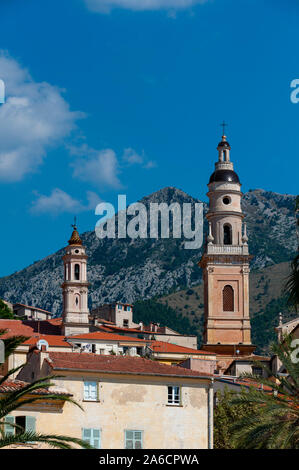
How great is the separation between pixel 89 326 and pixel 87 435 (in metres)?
71.9

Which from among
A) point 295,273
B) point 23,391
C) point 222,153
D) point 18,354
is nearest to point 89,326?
point 222,153

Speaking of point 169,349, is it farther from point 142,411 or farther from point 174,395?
point 142,411

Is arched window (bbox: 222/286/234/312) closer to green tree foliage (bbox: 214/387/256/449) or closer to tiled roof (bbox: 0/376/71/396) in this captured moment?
green tree foliage (bbox: 214/387/256/449)

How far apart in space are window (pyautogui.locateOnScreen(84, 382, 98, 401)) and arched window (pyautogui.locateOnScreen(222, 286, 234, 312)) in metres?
67.4

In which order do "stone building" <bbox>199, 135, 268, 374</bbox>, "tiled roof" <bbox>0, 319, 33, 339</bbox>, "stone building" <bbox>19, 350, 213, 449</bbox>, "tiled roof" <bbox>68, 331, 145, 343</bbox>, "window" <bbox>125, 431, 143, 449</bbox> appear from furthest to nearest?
"stone building" <bbox>199, 135, 268, 374</bbox>
"tiled roof" <bbox>0, 319, 33, 339</bbox>
"tiled roof" <bbox>68, 331, 145, 343</bbox>
"window" <bbox>125, 431, 143, 449</bbox>
"stone building" <bbox>19, 350, 213, 449</bbox>

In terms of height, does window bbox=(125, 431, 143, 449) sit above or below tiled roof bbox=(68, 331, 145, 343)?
below

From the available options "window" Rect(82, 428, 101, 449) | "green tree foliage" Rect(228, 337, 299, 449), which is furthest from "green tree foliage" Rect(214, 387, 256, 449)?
"green tree foliage" Rect(228, 337, 299, 449)

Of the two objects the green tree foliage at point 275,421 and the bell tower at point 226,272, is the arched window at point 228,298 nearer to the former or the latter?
the bell tower at point 226,272

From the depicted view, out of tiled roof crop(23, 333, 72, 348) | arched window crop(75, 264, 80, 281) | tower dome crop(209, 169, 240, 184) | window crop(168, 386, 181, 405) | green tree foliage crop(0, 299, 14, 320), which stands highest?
tower dome crop(209, 169, 240, 184)

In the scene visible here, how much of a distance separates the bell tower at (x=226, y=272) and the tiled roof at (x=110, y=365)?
5755 cm

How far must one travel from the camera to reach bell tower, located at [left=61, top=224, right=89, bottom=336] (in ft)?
380

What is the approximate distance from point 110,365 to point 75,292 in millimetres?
71416

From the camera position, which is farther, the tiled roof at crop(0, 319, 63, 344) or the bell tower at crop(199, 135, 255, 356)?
the bell tower at crop(199, 135, 255, 356)
